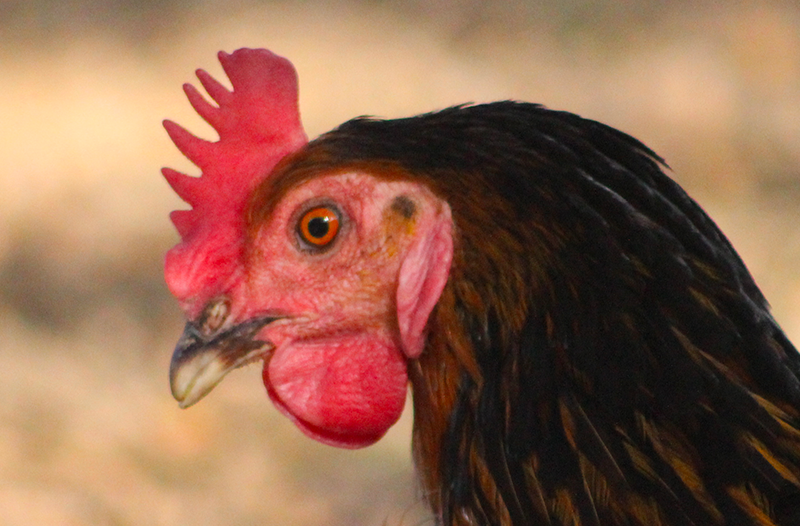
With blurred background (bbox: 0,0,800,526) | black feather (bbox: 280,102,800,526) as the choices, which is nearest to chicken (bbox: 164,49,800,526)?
black feather (bbox: 280,102,800,526)

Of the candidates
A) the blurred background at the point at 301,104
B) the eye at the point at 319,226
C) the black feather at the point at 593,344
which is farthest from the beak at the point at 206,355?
the blurred background at the point at 301,104

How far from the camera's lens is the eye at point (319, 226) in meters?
0.93

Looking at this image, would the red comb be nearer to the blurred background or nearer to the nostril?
the nostril

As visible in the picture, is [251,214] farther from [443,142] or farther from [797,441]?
[797,441]

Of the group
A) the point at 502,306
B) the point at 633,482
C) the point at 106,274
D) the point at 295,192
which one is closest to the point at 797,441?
the point at 633,482

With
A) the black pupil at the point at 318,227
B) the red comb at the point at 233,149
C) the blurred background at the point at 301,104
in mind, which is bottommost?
the black pupil at the point at 318,227

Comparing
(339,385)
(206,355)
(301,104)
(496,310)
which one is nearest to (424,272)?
(496,310)

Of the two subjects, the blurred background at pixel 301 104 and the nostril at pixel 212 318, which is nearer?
the nostril at pixel 212 318

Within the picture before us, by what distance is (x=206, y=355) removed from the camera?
96 cm

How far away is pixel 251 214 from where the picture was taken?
38.7 inches

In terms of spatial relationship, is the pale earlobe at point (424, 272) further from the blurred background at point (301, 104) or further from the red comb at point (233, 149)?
the blurred background at point (301, 104)

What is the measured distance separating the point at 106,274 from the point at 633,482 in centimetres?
190

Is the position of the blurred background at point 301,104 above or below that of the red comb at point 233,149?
above

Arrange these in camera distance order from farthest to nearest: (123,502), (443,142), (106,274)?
(106,274), (123,502), (443,142)
